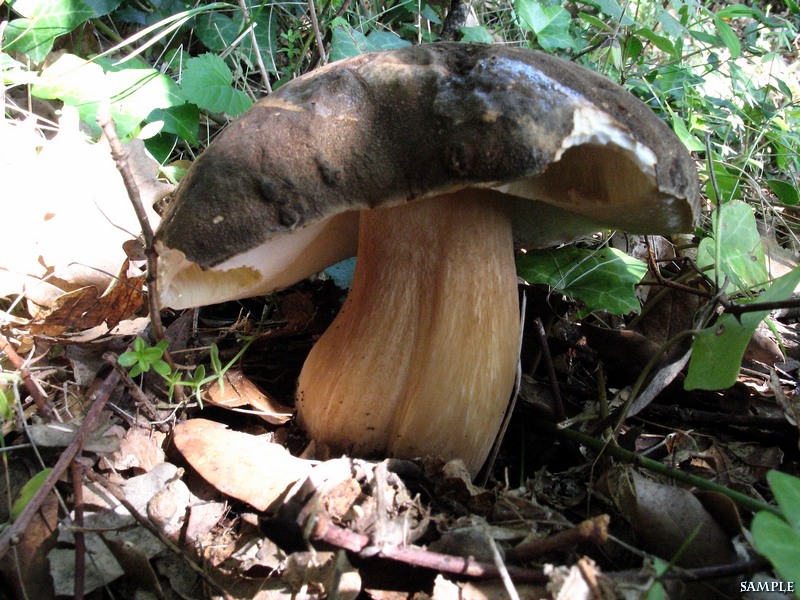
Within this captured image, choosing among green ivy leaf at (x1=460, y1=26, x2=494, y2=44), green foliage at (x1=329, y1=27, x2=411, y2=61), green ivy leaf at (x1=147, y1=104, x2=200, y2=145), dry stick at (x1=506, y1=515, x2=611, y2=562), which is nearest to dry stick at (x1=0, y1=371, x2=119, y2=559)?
dry stick at (x1=506, y1=515, x2=611, y2=562)

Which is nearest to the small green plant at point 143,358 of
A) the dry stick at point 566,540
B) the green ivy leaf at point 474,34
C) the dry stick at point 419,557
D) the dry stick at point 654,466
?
the dry stick at point 419,557

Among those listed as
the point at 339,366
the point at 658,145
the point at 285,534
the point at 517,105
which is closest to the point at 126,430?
the point at 339,366

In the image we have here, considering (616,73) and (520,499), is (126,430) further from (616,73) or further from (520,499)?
(616,73)

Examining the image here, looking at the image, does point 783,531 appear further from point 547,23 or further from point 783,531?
point 547,23

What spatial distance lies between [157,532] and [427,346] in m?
0.82

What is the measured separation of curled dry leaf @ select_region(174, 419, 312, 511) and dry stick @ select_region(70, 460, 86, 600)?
27 centimetres

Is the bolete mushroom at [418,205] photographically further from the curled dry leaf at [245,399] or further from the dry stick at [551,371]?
the dry stick at [551,371]

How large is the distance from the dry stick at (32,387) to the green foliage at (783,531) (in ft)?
5.38

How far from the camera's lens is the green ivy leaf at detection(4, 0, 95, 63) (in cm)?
251

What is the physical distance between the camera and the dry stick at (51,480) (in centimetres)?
112

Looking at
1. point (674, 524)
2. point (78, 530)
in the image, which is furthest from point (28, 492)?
point (674, 524)

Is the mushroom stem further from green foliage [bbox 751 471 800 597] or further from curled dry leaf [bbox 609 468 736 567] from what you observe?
green foliage [bbox 751 471 800 597]

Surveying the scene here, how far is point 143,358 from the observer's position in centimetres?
149

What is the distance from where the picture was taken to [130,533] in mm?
1299
